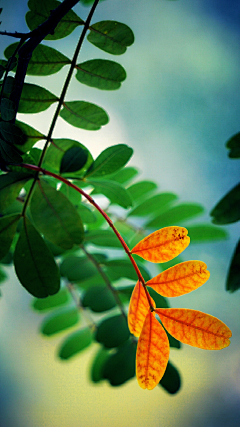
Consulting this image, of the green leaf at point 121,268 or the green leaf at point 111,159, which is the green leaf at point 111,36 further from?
the green leaf at point 121,268

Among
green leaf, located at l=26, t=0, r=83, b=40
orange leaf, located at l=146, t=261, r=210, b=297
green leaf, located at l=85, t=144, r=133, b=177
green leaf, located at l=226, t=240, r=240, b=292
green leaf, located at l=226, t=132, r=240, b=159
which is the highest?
green leaf, located at l=26, t=0, r=83, b=40

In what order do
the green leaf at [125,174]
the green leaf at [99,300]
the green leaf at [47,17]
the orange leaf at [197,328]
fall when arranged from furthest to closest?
the green leaf at [125,174] → the green leaf at [99,300] → the green leaf at [47,17] → the orange leaf at [197,328]

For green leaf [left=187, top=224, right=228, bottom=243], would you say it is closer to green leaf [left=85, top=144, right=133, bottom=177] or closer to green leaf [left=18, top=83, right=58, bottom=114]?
green leaf [left=85, top=144, right=133, bottom=177]

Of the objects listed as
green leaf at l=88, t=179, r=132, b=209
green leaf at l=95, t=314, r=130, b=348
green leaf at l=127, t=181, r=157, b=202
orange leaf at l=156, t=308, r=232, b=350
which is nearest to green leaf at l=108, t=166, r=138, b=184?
green leaf at l=127, t=181, r=157, b=202

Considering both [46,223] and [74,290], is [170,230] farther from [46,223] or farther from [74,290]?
[74,290]

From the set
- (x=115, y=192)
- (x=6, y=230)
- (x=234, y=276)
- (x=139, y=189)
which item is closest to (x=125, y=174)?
(x=139, y=189)

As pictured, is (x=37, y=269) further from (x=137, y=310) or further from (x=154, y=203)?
(x=154, y=203)

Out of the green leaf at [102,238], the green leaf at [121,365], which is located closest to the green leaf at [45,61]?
the green leaf at [102,238]
